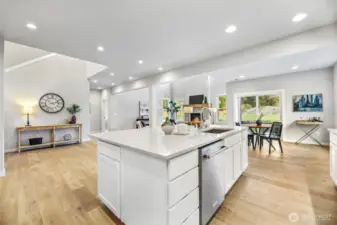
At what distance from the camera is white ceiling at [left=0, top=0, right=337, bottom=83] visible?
7.45ft

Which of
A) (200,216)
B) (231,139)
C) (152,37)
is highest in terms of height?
(152,37)

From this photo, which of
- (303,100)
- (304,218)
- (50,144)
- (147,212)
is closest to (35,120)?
(50,144)

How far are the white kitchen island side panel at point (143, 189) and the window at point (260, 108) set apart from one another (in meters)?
6.90

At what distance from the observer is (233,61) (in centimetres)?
410

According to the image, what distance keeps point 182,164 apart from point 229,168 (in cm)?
120

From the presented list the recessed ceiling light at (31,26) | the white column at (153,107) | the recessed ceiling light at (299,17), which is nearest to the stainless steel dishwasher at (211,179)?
the recessed ceiling light at (299,17)

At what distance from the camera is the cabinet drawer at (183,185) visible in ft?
4.10

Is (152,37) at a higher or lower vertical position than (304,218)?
higher

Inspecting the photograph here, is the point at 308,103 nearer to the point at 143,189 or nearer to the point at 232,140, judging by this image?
the point at 232,140

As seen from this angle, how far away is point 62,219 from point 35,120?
5157 mm

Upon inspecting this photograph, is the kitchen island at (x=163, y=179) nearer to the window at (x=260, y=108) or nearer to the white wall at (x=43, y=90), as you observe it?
the white wall at (x=43, y=90)

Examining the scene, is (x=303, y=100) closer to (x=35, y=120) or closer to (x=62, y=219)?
(x=62, y=219)

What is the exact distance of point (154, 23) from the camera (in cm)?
275

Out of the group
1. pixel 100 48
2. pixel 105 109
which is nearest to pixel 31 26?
pixel 100 48
